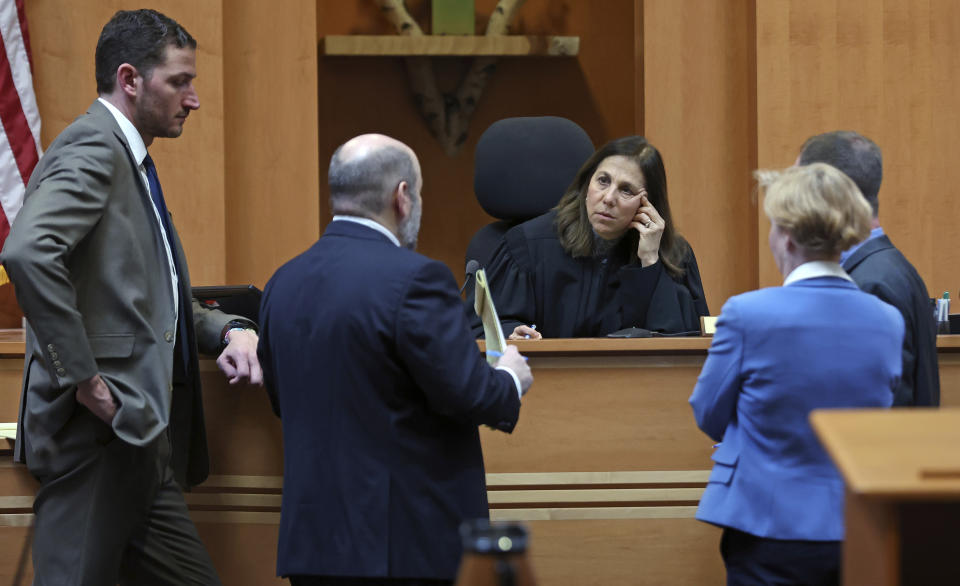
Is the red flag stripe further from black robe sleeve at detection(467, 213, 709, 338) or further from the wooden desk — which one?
the wooden desk

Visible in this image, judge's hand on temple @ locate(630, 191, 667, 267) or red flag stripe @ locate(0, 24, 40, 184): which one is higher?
red flag stripe @ locate(0, 24, 40, 184)

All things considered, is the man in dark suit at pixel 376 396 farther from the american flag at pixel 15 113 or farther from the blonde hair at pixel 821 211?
the american flag at pixel 15 113

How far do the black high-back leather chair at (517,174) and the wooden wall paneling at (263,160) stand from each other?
5.56 ft

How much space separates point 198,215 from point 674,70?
7.99 ft

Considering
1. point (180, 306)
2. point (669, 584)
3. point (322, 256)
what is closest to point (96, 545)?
point (180, 306)

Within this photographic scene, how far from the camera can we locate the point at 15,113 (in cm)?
545

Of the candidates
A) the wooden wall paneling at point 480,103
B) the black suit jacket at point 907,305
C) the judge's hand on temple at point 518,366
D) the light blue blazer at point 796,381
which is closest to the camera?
the light blue blazer at point 796,381

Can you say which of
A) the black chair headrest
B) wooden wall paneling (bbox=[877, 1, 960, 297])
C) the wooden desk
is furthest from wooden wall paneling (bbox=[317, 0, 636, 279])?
the wooden desk

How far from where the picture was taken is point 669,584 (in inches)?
126

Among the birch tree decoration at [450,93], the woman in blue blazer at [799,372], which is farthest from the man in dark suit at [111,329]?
the birch tree decoration at [450,93]

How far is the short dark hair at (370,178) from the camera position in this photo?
239cm

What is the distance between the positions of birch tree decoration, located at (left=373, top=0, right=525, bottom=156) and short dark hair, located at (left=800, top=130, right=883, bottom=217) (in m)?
4.64

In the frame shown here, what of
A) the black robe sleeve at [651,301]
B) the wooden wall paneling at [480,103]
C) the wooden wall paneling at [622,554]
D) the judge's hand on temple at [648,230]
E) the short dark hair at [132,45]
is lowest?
the wooden wall paneling at [622,554]

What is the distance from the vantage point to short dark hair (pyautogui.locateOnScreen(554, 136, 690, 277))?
12.9 ft
